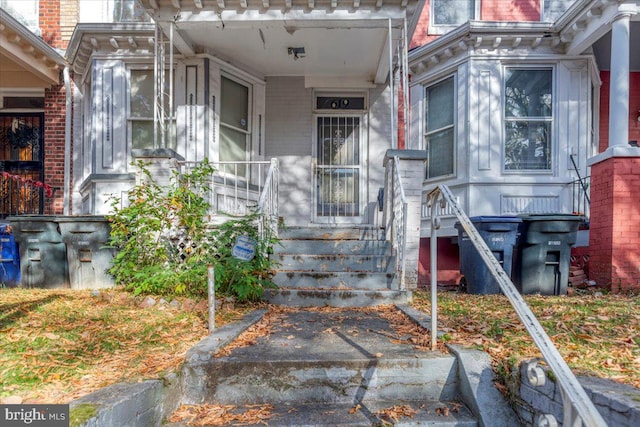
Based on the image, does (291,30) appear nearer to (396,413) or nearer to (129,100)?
(129,100)

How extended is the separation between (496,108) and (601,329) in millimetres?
4768

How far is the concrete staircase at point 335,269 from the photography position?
441cm

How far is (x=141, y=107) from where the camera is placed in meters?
6.90

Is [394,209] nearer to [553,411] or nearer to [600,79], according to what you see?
[553,411]

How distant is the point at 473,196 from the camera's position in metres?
6.79

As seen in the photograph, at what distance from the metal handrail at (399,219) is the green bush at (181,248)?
1.37 meters

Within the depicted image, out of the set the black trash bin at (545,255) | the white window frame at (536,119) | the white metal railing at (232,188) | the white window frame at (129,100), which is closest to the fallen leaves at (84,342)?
the white metal railing at (232,188)

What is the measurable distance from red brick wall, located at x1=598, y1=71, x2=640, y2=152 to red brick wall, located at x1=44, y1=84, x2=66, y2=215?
33.2ft

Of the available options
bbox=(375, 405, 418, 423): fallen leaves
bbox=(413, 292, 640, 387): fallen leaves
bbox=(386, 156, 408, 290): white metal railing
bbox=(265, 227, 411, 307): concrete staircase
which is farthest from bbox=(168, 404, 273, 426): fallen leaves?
bbox=(386, 156, 408, 290): white metal railing

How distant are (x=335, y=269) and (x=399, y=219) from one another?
3.15 ft

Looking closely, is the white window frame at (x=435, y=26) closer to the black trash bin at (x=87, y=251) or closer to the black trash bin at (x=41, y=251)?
the black trash bin at (x=87, y=251)

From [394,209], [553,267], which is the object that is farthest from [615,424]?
[553,267]

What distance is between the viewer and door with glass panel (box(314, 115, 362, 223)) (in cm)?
761

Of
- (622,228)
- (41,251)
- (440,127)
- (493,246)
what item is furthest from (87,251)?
(622,228)
